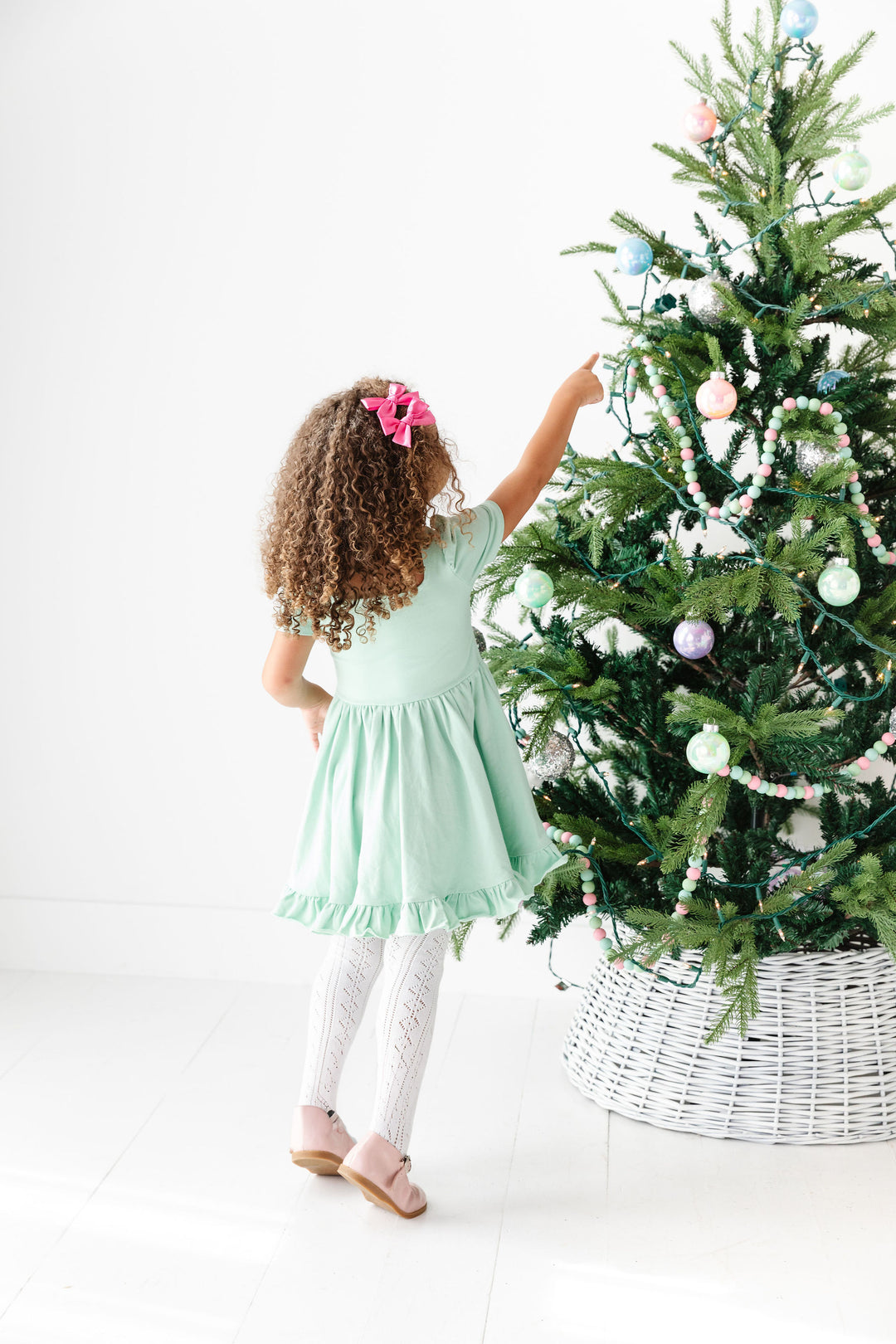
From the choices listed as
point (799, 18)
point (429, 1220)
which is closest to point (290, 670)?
point (429, 1220)

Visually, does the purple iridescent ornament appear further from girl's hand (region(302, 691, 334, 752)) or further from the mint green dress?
girl's hand (region(302, 691, 334, 752))

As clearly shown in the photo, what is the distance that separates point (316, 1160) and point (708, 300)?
1.26m

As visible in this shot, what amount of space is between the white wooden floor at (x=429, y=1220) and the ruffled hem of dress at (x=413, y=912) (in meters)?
0.39

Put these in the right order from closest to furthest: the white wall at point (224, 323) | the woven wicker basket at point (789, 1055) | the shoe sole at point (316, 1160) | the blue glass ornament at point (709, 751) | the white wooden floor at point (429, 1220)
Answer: the white wooden floor at point (429, 1220) → the blue glass ornament at point (709, 751) → the shoe sole at point (316, 1160) → the woven wicker basket at point (789, 1055) → the white wall at point (224, 323)

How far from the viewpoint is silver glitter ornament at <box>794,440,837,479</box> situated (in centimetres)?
148

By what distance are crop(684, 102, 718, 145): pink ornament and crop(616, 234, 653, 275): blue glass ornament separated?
0.16 meters

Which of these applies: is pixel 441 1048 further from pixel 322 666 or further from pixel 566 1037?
pixel 322 666

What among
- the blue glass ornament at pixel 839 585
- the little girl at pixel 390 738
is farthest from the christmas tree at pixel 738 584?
the little girl at pixel 390 738

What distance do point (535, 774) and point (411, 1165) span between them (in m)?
0.58

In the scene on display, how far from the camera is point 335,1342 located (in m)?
1.32

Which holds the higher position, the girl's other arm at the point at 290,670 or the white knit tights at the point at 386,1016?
the girl's other arm at the point at 290,670

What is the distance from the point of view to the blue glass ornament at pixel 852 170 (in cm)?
144

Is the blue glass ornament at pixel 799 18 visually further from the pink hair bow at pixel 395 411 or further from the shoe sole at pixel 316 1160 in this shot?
the shoe sole at pixel 316 1160

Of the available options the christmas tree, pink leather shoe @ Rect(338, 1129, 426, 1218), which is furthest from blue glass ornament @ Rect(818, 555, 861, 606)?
pink leather shoe @ Rect(338, 1129, 426, 1218)
